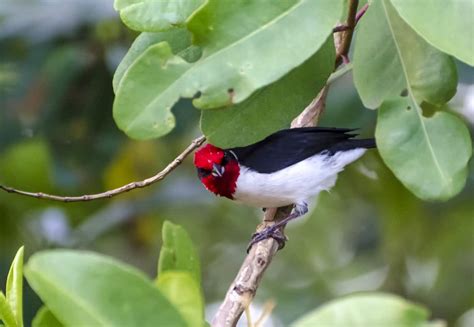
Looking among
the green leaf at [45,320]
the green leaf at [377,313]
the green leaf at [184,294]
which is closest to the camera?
the green leaf at [377,313]

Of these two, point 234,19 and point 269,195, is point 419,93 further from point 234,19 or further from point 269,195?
point 269,195

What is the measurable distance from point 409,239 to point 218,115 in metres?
2.45

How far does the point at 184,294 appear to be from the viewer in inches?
47.1

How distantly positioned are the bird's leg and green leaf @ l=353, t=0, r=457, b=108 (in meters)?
0.83

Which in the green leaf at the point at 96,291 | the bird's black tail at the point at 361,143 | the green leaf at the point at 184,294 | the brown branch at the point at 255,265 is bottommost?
the green leaf at the point at 96,291

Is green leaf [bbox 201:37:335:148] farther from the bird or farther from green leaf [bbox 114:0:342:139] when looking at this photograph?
the bird

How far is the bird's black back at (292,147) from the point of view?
323 cm

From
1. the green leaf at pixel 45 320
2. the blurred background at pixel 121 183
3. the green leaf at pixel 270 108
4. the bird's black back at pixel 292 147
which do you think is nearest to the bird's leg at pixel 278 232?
the bird's black back at pixel 292 147

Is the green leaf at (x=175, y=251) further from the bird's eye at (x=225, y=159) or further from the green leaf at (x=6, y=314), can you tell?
the bird's eye at (x=225, y=159)

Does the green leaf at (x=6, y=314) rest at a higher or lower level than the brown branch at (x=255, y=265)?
lower

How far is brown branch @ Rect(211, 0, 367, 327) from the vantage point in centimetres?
186

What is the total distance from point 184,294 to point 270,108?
0.80 m

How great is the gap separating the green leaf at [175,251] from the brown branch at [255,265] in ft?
0.37

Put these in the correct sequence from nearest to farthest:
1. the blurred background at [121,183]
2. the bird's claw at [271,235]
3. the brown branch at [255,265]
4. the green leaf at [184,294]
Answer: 1. the green leaf at [184,294]
2. the brown branch at [255,265]
3. the bird's claw at [271,235]
4. the blurred background at [121,183]
